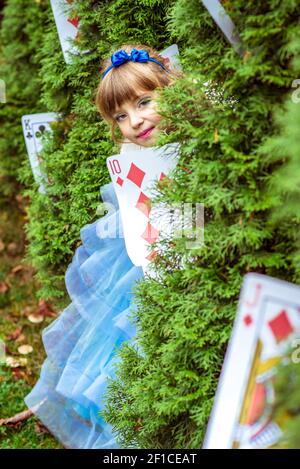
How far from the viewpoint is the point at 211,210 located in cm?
227

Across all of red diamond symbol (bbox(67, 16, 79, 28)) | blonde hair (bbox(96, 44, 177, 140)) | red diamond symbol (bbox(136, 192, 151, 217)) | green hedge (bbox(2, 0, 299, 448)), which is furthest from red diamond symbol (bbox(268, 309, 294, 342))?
red diamond symbol (bbox(67, 16, 79, 28))

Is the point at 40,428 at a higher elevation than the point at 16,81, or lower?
lower

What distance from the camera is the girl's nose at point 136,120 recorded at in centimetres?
301

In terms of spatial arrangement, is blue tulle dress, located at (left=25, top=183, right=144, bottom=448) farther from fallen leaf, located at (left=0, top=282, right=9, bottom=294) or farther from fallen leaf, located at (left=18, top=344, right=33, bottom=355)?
fallen leaf, located at (left=0, top=282, right=9, bottom=294)

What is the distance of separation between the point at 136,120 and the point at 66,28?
40.9 inches

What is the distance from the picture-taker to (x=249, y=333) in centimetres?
171

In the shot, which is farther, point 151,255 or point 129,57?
point 129,57

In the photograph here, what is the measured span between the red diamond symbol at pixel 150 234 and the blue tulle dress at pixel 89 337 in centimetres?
43

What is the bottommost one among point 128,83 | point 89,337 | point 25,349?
point 25,349

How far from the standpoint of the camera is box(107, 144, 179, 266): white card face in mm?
2598

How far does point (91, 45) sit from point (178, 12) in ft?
4.67

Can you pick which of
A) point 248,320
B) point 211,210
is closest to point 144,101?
point 211,210

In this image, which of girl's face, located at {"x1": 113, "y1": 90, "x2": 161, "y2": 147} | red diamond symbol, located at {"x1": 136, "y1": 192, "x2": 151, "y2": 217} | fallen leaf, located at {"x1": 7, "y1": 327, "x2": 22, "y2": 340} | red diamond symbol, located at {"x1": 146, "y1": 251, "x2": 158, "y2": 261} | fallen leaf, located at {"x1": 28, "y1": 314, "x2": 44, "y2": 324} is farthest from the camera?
fallen leaf, located at {"x1": 28, "y1": 314, "x2": 44, "y2": 324}

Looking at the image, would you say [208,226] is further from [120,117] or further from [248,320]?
[120,117]
